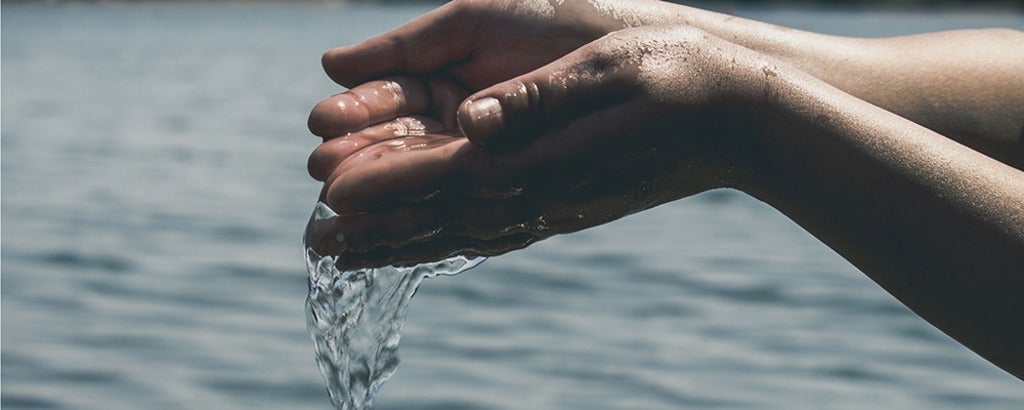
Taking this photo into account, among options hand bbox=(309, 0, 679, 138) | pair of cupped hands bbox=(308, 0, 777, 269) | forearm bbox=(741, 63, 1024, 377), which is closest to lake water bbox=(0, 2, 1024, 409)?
hand bbox=(309, 0, 679, 138)

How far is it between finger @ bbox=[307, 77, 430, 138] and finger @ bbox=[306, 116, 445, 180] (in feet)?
0.07

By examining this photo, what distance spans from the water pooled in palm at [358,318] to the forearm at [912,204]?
1.02m

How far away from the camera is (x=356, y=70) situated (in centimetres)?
332

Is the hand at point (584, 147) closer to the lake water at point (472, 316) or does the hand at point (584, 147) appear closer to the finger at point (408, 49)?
the finger at point (408, 49)

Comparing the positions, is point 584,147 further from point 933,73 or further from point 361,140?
point 933,73

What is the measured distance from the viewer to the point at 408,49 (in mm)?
3297

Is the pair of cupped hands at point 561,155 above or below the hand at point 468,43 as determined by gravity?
below

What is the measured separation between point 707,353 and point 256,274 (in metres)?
3.80

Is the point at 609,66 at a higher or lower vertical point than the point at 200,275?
lower

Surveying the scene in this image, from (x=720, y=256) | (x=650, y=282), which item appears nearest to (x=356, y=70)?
(x=650, y=282)

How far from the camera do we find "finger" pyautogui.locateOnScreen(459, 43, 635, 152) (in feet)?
7.85

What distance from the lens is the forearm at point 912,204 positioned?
2.37 metres

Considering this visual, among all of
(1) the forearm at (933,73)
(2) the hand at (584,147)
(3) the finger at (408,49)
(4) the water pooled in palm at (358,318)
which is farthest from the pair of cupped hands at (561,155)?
(1) the forearm at (933,73)

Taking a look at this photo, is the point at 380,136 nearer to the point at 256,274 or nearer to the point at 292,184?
the point at 256,274
